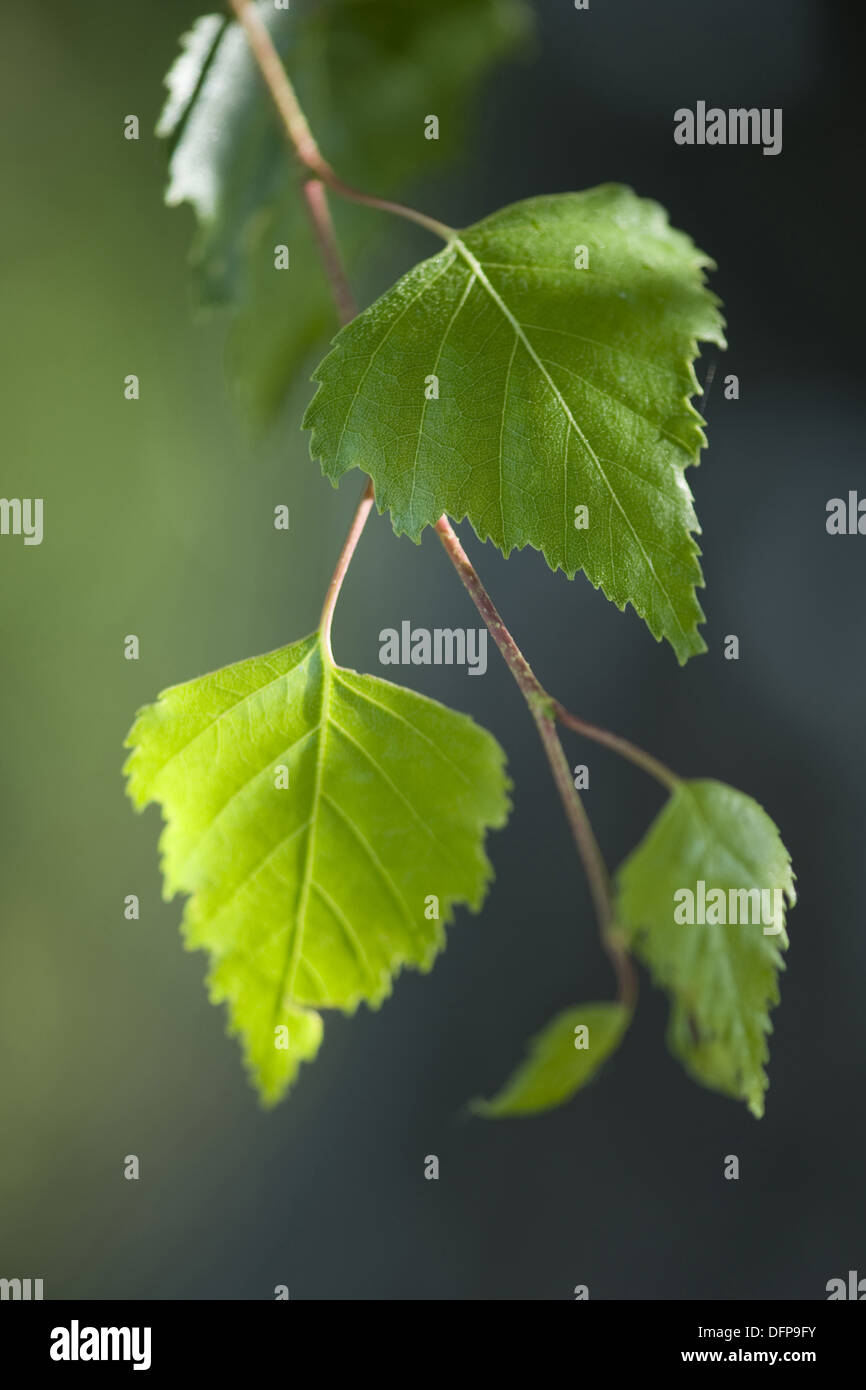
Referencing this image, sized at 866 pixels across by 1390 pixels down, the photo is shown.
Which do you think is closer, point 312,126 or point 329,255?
point 329,255

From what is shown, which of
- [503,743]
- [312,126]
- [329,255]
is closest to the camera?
A: [329,255]

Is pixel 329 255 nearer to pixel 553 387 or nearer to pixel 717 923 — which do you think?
pixel 553 387

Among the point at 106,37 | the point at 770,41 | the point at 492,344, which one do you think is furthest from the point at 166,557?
the point at 492,344

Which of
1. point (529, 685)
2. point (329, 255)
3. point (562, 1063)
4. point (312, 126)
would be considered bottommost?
point (562, 1063)

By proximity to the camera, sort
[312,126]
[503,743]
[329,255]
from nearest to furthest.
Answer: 1. [329,255]
2. [312,126]
3. [503,743]

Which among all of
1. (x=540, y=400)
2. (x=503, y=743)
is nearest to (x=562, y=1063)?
(x=540, y=400)

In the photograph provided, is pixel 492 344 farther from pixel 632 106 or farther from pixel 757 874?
pixel 632 106
